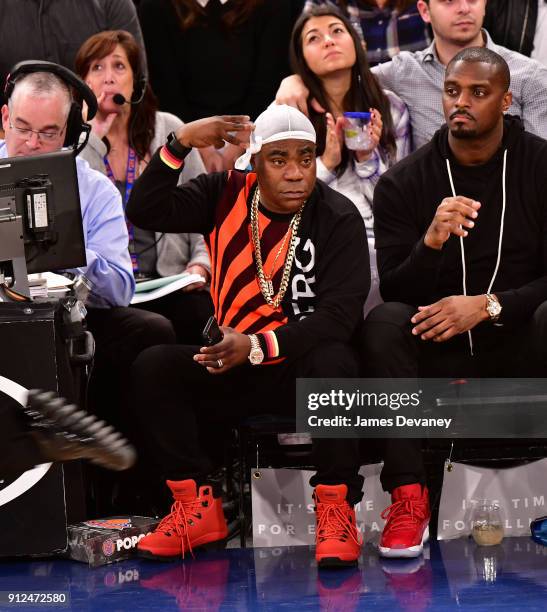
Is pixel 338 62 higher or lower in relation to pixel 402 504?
higher

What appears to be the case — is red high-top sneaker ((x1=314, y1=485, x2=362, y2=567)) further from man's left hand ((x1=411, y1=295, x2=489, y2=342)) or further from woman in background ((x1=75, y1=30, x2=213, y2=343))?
woman in background ((x1=75, y1=30, x2=213, y2=343))

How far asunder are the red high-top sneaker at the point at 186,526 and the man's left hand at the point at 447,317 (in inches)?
32.1

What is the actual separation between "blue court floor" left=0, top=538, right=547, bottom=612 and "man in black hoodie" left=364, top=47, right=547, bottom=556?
238 millimetres

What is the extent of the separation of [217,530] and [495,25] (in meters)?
2.64

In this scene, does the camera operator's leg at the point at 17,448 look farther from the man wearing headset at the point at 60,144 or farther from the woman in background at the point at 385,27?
the woman in background at the point at 385,27

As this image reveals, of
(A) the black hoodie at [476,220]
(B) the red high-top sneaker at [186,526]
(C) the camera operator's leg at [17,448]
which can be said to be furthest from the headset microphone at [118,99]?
(C) the camera operator's leg at [17,448]

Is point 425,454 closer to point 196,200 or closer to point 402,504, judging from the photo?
point 402,504

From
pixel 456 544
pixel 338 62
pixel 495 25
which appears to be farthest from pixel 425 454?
pixel 495 25

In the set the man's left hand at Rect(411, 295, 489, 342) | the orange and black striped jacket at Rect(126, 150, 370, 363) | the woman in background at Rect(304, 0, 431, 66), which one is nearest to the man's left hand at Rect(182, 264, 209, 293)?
the orange and black striped jacket at Rect(126, 150, 370, 363)

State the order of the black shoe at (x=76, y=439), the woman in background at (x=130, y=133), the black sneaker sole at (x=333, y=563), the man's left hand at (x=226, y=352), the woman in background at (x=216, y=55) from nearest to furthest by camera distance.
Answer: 1. the black shoe at (x=76, y=439)
2. the black sneaker sole at (x=333, y=563)
3. the man's left hand at (x=226, y=352)
4. the woman in background at (x=130, y=133)
5. the woman in background at (x=216, y=55)

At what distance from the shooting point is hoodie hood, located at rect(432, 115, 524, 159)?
382 cm

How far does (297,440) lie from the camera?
3652 millimetres

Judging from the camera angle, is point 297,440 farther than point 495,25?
No

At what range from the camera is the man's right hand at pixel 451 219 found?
343 cm
